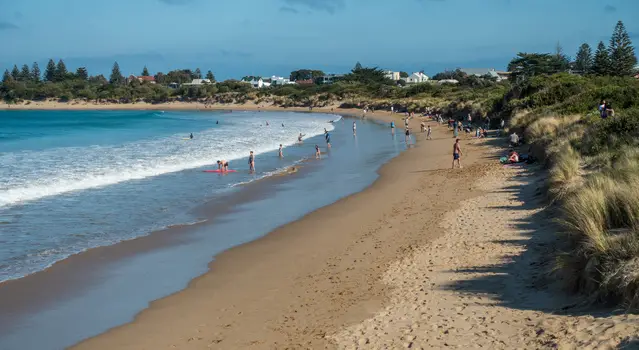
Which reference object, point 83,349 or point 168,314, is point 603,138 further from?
point 83,349

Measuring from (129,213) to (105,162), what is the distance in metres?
13.2

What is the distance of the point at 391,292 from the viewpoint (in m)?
8.45

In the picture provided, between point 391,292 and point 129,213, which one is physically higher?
point 391,292

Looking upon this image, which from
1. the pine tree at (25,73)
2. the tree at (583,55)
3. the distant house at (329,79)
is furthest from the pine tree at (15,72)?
the tree at (583,55)

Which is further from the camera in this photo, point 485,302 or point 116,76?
point 116,76

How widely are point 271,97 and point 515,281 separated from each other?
4407 inches

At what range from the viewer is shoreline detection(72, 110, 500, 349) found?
24.6 feet

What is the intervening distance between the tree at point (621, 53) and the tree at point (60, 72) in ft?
506

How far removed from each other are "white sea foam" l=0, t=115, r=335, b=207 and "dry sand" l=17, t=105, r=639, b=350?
1048cm

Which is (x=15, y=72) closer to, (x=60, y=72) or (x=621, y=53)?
(x=60, y=72)

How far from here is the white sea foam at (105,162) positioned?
20422mm

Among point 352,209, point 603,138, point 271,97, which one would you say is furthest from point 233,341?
point 271,97

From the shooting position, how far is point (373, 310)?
25.6 feet

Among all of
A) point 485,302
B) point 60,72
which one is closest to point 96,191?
point 485,302
